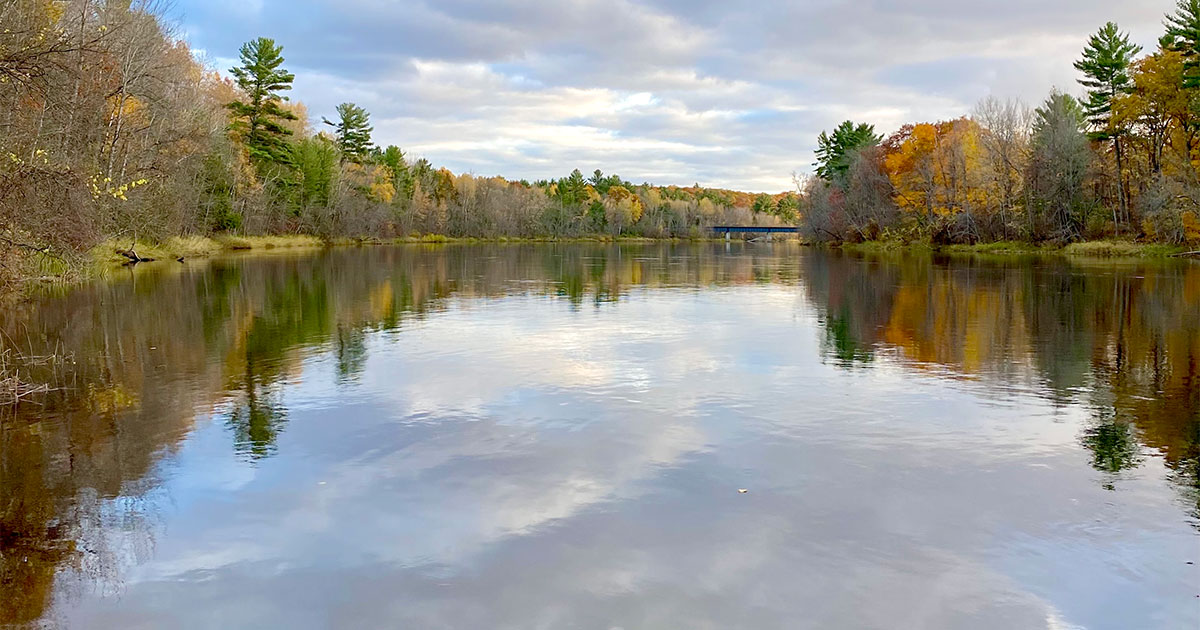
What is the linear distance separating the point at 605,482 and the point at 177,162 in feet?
118

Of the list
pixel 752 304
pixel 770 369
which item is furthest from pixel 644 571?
pixel 752 304

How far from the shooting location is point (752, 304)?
24.8m

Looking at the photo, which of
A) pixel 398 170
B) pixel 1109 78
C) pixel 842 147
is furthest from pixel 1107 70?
pixel 398 170

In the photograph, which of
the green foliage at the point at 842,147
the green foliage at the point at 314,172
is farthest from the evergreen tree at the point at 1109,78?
the green foliage at the point at 314,172

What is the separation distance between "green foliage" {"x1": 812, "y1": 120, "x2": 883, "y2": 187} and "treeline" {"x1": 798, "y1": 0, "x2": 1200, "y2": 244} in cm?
1203

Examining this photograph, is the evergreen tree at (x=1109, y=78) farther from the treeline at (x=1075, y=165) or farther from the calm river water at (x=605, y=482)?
the calm river water at (x=605, y=482)

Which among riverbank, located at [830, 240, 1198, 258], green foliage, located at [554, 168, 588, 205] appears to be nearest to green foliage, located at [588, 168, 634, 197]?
green foliage, located at [554, 168, 588, 205]

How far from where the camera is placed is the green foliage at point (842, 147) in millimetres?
96562

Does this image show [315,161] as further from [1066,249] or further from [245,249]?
[1066,249]

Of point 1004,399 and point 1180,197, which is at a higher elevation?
point 1180,197

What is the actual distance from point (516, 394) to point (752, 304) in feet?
A: 47.5

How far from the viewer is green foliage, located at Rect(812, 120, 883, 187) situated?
3802 inches

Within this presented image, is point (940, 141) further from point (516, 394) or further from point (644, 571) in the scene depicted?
point (644, 571)

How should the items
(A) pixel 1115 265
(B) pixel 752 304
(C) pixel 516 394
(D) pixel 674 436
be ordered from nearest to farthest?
(D) pixel 674 436 → (C) pixel 516 394 → (B) pixel 752 304 → (A) pixel 1115 265
